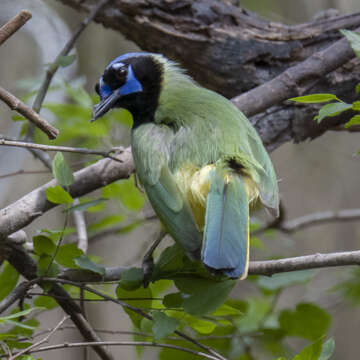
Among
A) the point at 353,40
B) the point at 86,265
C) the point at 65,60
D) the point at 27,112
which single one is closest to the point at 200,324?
the point at 86,265

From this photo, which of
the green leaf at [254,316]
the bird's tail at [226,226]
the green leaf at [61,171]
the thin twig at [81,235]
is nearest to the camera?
the bird's tail at [226,226]

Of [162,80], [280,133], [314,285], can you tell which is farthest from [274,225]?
[314,285]

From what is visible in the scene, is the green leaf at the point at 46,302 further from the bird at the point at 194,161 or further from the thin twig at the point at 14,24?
the thin twig at the point at 14,24

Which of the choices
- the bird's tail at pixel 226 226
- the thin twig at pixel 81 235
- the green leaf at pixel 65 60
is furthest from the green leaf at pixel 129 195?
the bird's tail at pixel 226 226

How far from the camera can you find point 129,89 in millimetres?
2373

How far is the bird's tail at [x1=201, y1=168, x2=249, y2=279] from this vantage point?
1.61 metres

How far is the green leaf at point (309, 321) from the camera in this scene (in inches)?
100

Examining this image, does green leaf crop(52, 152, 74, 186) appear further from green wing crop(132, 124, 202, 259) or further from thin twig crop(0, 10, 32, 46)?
thin twig crop(0, 10, 32, 46)

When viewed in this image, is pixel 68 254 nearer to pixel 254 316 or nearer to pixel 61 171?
pixel 61 171

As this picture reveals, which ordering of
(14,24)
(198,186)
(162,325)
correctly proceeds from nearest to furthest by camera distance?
(14,24) → (162,325) → (198,186)

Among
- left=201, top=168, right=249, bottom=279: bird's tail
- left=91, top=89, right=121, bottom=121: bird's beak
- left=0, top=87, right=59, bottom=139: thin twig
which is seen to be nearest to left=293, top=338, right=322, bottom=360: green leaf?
left=201, top=168, right=249, bottom=279: bird's tail

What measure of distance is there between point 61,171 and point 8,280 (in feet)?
1.62

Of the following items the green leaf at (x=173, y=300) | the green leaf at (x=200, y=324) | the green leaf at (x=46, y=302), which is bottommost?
the green leaf at (x=200, y=324)

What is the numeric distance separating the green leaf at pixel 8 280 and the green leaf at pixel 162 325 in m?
0.63
